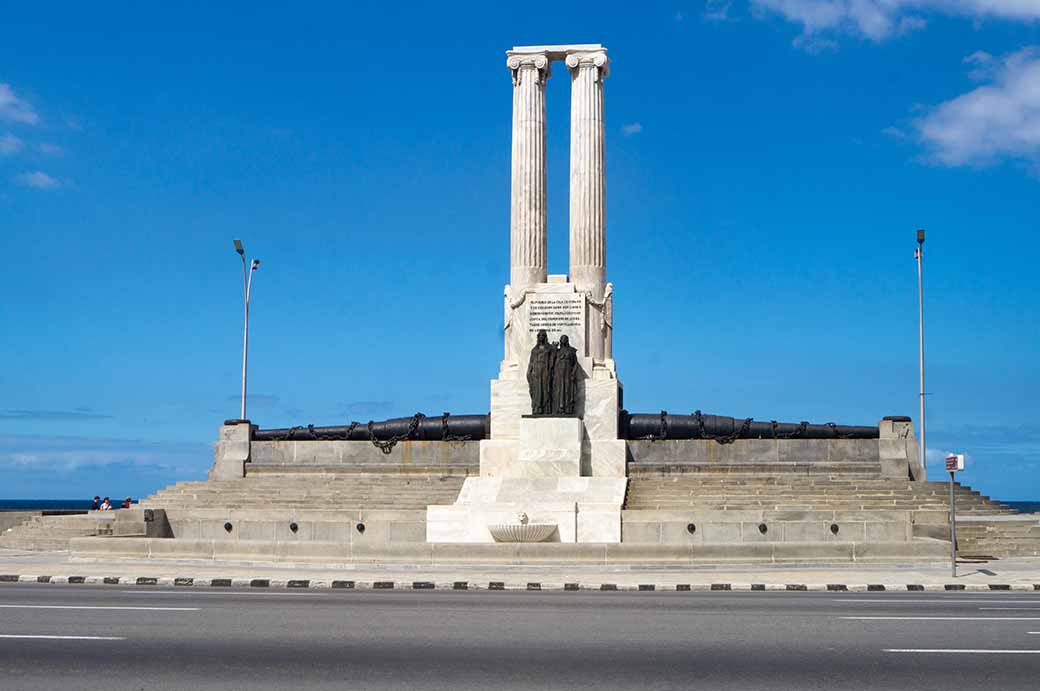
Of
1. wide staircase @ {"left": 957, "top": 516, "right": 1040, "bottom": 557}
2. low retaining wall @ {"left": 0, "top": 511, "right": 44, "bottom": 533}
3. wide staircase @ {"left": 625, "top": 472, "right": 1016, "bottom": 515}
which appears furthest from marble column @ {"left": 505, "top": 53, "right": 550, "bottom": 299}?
low retaining wall @ {"left": 0, "top": 511, "right": 44, "bottom": 533}

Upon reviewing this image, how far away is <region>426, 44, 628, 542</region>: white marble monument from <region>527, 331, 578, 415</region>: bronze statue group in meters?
0.37

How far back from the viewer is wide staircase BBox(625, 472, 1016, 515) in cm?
3048

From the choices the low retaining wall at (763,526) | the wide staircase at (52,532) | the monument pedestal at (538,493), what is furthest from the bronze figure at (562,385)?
the wide staircase at (52,532)

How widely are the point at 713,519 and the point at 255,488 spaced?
526 inches

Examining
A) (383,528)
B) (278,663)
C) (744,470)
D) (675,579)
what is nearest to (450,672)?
(278,663)

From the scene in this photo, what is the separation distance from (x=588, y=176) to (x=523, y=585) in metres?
17.8

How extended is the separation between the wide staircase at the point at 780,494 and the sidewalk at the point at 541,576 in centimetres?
481

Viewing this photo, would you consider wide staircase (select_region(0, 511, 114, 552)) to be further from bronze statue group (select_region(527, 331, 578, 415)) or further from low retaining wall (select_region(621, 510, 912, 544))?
low retaining wall (select_region(621, 510, 912, 544))

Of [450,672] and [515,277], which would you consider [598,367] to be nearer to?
[515,277]

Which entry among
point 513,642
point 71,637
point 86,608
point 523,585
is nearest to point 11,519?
point 523,585

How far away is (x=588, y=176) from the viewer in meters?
36.1

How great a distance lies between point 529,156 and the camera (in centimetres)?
3638

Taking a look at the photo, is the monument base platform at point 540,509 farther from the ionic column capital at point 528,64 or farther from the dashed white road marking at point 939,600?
the ionic column capital at point 528,64

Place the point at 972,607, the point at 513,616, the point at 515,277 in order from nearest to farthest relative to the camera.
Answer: the point at 513,616
the point at 972,607
the point at 515,277
